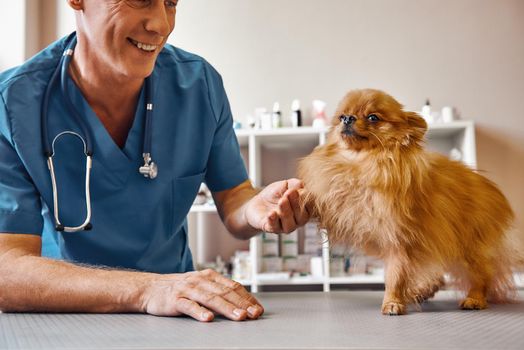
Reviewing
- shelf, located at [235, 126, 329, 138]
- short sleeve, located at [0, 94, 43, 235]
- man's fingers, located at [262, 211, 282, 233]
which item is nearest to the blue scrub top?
short sleeve, located at [0, 94, 43, 235]

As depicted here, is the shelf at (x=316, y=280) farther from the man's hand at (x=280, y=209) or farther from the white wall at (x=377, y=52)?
the man's hand at (x=280, y=209)

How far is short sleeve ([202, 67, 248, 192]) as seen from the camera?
58.1 inches

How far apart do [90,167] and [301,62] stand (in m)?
2.46

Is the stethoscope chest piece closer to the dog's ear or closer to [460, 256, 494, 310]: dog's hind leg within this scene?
the dog's ear

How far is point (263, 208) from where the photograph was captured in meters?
1.26

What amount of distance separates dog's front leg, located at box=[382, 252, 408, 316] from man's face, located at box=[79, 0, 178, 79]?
0.70m

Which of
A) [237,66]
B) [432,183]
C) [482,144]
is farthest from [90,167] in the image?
[482,144]

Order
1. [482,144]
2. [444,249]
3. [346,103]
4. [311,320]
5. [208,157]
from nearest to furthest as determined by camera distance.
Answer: [311,320]
[444,249]
[346,103]
[208,157]
[482,144]

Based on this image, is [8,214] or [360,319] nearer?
[360,319]

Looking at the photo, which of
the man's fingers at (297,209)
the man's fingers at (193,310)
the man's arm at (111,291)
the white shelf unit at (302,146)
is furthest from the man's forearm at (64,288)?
the white shelf unit at (302,146)

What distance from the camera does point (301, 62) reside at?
3.45m

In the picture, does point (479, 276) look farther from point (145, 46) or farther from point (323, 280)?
point (323, 280)

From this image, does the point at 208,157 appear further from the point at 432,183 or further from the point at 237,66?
the point at 237,66

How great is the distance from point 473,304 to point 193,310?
554 millimetres
